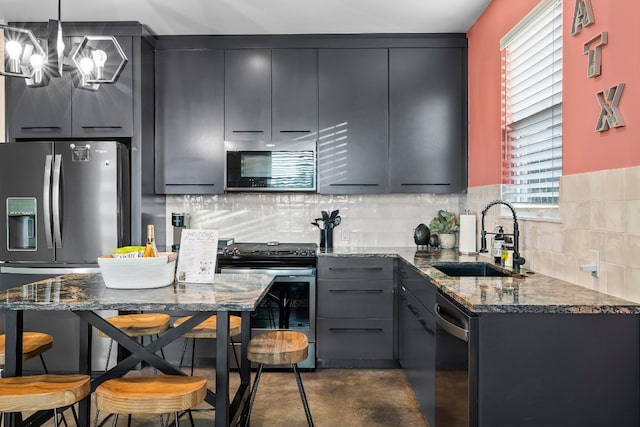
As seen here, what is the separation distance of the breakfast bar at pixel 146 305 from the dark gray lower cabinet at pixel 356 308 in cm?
154

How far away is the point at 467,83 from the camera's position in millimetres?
4246

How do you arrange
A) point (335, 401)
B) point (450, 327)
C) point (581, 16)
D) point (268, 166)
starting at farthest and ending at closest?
point (268, 166), point (335, 401), point (581, 16), point (450, 327)

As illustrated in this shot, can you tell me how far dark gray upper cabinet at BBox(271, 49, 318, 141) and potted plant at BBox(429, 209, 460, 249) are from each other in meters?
1.25

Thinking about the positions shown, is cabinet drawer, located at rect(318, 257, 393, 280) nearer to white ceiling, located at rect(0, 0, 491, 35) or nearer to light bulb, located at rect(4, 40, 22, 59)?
white ceiling, located at rect(0, 0, 491, 35)

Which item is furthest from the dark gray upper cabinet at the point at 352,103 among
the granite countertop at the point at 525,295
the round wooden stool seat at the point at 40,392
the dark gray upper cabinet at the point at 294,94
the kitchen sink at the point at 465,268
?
the round wooden stool seat at the point at 40,392

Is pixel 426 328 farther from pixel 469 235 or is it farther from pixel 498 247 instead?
pixel 469 235

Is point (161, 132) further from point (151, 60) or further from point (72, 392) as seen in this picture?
point (72, 392)

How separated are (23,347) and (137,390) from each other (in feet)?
2.59

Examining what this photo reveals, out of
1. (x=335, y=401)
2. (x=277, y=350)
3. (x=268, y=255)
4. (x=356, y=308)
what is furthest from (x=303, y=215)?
(x=277, y=350)

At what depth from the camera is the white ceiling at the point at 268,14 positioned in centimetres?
363

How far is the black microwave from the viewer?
13.8 ft

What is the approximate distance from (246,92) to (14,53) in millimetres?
2196

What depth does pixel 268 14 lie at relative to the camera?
151 inches

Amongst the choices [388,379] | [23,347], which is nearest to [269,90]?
[388,379]
